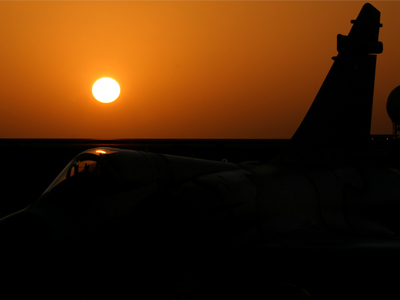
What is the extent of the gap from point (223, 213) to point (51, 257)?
2.68 meters

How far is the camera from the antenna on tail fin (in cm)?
951

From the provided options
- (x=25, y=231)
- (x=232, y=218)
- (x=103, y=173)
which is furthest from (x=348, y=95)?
(x=25, y=231)

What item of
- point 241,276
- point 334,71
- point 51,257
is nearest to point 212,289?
point 241,276

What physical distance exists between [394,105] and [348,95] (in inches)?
1607

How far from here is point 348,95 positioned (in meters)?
9.59

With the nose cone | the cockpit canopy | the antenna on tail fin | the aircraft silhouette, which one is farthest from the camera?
the antenna on tail fin

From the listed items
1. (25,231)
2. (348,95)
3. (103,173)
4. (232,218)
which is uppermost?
(348,95)

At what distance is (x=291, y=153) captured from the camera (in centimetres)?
941

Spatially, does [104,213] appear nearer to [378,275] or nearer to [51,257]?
[51,257]

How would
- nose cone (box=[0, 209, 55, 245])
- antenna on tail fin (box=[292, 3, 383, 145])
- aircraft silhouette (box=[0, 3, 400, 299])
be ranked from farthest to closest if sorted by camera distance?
antenna on tail fin (box=[292, 3, 383, 145]) < aircraft silhouette (box=[0, 3, 400, 299]) < nose cone (box=[0, 209, 55, 245])

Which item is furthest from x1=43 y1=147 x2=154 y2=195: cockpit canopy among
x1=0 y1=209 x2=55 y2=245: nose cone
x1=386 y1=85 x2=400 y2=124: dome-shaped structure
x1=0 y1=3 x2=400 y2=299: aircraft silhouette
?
x1=386 y1=85 x2=400 y2=124: dome-shaped structure

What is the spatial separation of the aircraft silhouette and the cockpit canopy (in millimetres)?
18

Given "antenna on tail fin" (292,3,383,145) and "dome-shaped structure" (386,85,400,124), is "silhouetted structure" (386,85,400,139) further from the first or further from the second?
"antenna on tail fin" (292,3,383,145)

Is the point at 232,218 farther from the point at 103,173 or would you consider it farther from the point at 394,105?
the point at 394,105
